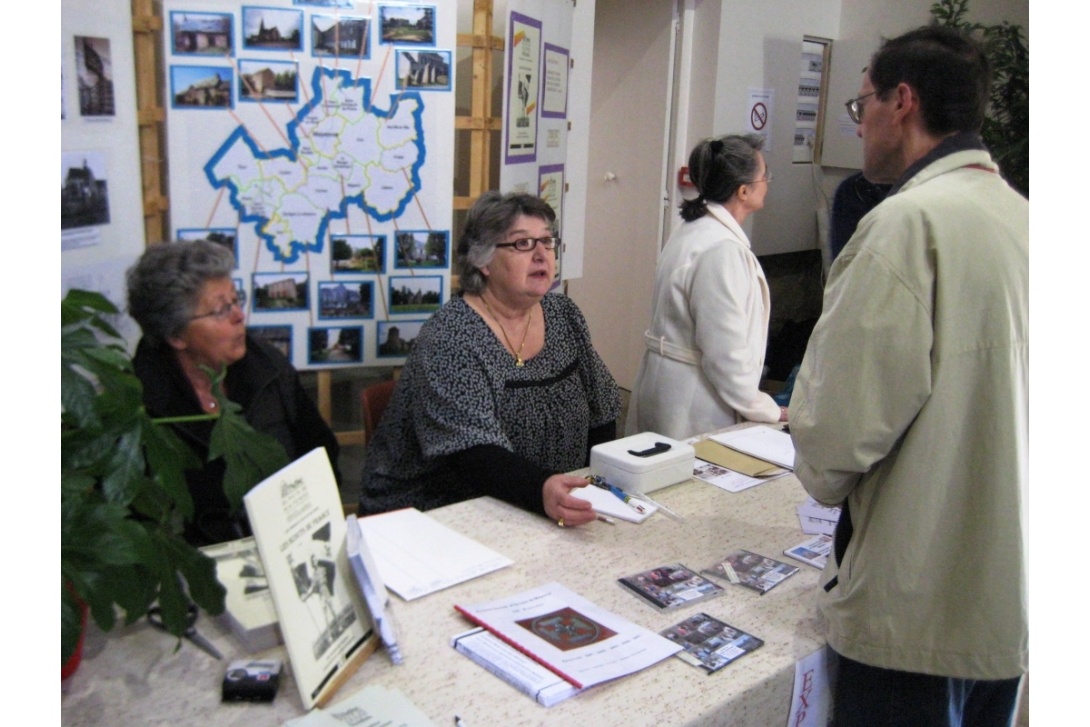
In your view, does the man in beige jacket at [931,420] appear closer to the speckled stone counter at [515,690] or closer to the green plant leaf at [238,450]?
the speckled stone counter at [515,690]

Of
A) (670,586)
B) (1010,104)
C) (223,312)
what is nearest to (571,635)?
(670,586)

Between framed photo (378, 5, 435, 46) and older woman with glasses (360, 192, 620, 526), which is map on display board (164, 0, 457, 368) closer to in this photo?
framed photo (378, 5, 435, 46)

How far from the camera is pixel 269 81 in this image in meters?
2.54

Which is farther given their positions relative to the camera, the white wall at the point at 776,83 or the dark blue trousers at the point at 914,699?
the white wall at the point at 776,83

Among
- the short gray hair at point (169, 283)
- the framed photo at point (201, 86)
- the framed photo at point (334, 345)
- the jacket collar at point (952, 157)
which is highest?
the framed photo at point (201, 86)

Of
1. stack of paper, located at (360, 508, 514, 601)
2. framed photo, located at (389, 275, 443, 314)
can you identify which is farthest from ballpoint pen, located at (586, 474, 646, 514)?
framed photo, located at (389, 275, 443, 314)

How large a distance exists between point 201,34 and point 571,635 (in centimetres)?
184

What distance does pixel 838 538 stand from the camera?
4.98 ft

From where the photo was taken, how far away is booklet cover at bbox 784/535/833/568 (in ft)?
5.84

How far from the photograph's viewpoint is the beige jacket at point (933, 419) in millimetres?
1287

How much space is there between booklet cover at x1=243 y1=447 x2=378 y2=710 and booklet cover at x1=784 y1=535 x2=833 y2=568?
2.76 ft

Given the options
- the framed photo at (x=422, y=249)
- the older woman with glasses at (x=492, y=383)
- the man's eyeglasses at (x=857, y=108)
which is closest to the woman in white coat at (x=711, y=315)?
the older woman with glasses at (x=492, y=383)

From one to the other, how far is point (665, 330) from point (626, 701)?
1.74m

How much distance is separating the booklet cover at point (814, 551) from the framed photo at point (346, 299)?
1557 mm
